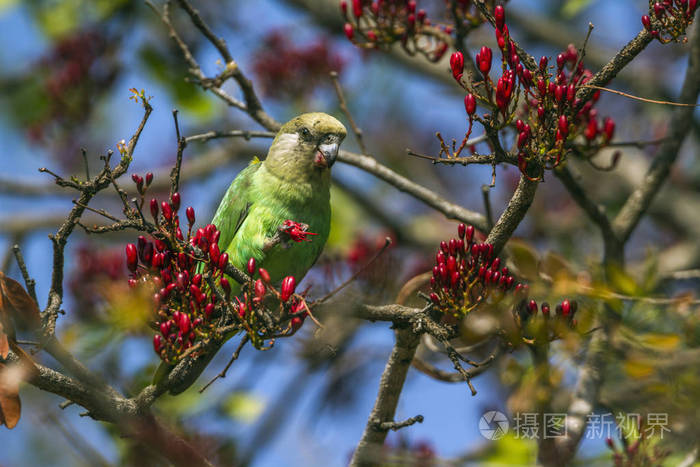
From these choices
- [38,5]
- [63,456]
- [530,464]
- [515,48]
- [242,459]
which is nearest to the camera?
[515,48]

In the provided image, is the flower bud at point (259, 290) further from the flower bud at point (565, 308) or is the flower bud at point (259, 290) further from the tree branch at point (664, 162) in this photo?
the tree branch at point (664, 162)

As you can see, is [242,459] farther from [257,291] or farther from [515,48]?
[515,48]

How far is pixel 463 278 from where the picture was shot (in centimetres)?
259

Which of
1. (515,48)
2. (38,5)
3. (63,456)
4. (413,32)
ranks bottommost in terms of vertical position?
(63,456)

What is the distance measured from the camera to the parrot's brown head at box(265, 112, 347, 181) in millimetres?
4051

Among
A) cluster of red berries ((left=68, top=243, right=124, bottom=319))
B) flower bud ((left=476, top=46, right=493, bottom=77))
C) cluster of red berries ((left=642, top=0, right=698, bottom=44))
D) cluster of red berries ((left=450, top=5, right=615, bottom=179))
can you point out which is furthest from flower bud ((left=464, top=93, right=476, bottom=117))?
cluster of red berries ((left=68, top=243, right=124, bottom=319))

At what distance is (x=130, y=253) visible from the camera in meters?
2.62

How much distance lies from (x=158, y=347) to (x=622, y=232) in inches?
92.5

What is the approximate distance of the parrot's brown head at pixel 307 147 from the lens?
159 inches

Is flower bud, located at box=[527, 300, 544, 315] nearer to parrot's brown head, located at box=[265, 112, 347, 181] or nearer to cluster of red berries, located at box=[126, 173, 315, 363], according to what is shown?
cluster of red berries, located at box=[126, 173, 315, 363]

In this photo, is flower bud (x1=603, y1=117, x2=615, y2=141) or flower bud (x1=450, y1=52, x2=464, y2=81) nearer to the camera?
flower bud (x1=450, y1=52, x2=464, y2=81)

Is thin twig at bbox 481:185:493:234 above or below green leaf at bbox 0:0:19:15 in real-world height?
below

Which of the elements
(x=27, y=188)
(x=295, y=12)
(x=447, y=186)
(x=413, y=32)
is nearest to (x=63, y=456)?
(x=413, y=32)

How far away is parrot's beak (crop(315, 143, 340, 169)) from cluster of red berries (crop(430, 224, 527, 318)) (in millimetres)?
1469
